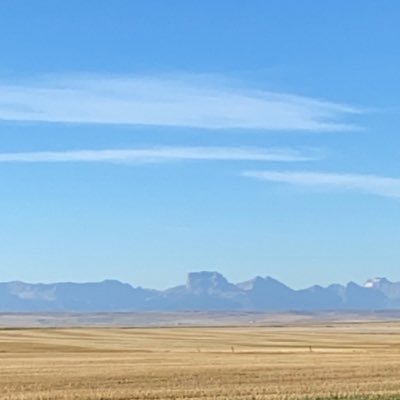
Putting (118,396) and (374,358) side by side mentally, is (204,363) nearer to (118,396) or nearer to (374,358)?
(374,358)

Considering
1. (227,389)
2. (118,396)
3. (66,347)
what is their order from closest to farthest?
(118,396), (227,389), (66,347)

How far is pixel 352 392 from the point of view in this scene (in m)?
42.4

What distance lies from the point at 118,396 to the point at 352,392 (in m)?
8.92

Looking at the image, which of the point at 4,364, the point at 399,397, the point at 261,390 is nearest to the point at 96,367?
the point at 4,364

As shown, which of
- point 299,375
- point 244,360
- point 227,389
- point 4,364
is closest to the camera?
point 227,389

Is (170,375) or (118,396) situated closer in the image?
(118,396)

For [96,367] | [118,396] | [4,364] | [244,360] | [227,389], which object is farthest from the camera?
[244,360]

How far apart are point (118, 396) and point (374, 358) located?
31837 mm

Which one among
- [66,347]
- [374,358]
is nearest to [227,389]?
[374,358]

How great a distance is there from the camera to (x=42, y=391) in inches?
1731

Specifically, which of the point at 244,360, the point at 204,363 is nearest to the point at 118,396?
the point at 204,363

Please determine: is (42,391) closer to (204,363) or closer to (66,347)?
(204,363)

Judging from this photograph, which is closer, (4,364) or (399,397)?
(399,397)

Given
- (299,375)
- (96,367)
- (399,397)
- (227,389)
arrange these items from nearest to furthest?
(399,397) < (227,389) < (299,375) < (96,367)
